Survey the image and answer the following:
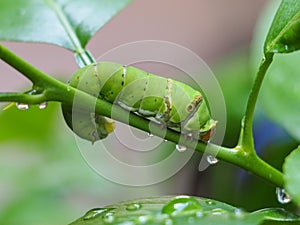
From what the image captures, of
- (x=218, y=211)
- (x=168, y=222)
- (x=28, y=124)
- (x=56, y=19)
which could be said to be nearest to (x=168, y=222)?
(x=168, y=222)

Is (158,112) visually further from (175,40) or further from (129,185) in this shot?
(175,40)

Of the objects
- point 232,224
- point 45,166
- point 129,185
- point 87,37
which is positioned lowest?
point 129,185

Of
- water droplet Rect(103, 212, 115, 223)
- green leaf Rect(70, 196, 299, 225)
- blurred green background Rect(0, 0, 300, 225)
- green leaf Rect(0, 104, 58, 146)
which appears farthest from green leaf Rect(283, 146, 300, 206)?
green leaf Rect(0, 104, 58, 146)

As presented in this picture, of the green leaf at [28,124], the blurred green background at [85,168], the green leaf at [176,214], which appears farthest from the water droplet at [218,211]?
the green leaf at [28,124]

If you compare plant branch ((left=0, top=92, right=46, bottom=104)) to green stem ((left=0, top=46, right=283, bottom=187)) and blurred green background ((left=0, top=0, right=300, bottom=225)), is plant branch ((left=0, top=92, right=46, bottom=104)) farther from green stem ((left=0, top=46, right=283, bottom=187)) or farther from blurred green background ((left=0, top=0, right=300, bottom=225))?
blurred green background ((left=0, top=0, right=300, bottom=225))

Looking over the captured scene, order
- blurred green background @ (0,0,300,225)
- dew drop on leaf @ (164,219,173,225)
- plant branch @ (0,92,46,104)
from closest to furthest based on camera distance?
dew drop on leaf @ (164,219,173,225) → plant branch @ (0,92,46,104) → blurred green background @ (0,0,300,225)

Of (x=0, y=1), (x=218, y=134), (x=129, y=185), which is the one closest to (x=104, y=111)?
(x=0, y=1)

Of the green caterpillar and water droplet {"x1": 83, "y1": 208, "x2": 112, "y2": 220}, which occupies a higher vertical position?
the green caterpillar
